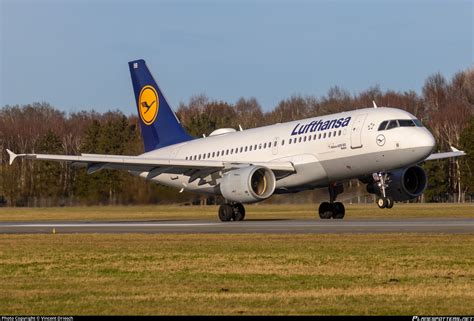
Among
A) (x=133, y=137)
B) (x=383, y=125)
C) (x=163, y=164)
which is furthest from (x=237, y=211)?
(x=133, y=137)

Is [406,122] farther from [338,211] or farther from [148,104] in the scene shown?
[148,104]

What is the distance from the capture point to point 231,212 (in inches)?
1786

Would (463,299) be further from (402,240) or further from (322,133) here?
(322,133)

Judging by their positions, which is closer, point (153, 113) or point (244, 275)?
point (244, 275)

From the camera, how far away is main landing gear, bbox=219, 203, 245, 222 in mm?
45375

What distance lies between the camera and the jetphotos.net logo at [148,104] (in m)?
55.2

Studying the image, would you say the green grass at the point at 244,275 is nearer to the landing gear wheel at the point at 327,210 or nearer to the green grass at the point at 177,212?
the landing gear wheel at the point at 327,210

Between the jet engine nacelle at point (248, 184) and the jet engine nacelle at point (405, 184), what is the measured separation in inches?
191

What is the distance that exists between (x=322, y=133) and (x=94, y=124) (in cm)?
7651

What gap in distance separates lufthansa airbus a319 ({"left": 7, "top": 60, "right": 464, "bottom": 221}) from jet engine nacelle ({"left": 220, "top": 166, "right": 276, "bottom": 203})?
0.04 m

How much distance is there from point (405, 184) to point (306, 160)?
492 cm

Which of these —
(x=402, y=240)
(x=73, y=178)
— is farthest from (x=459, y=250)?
(x=73, y=178)

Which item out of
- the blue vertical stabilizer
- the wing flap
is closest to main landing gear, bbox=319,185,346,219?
the wing flap

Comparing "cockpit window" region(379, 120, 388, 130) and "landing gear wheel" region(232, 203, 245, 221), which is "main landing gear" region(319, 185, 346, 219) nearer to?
"landing gear wheel" region(232, 203, 245, 221)
